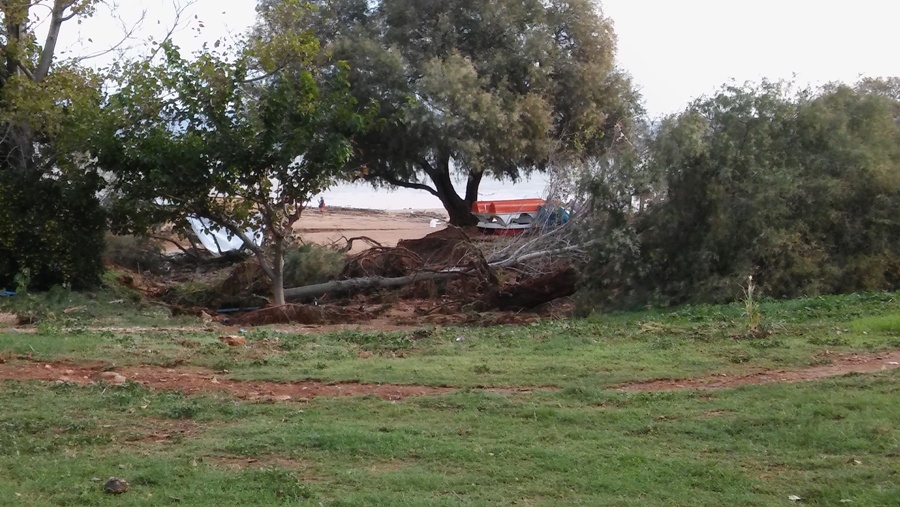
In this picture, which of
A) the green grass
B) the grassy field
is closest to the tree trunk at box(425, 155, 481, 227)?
the grassy field

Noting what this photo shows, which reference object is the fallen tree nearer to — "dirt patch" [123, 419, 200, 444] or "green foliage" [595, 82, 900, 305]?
"green foliage" [595, 82, 900, 305]

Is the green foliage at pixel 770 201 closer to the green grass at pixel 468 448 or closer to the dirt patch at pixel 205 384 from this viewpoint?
the green grass at pixel 468 448

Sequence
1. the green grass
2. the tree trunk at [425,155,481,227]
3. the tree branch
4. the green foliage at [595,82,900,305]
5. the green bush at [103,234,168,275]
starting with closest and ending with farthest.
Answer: the green grass → the green foliage at [595,82,900,305] → the green bush at [103,234,168,275] → the tree branch → the tree trunk at [425,155,481,227]

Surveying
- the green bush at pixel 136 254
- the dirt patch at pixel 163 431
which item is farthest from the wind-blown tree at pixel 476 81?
the dirt patch at pixel 163 431

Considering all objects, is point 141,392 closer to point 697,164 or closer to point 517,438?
point 517,438

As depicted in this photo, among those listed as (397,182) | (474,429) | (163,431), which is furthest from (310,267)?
(474,429)

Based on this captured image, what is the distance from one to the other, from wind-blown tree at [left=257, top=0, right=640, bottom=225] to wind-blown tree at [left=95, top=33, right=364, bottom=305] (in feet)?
26.6

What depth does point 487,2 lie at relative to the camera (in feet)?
83.1

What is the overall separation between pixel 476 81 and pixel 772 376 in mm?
16831

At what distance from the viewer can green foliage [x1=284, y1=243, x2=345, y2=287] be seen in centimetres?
1916

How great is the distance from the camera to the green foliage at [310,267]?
1916cm

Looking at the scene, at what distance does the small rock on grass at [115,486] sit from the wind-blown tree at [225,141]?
33.1ft

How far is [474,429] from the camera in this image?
6.47 metres

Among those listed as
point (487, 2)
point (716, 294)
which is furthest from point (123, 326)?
point (487, 2)
